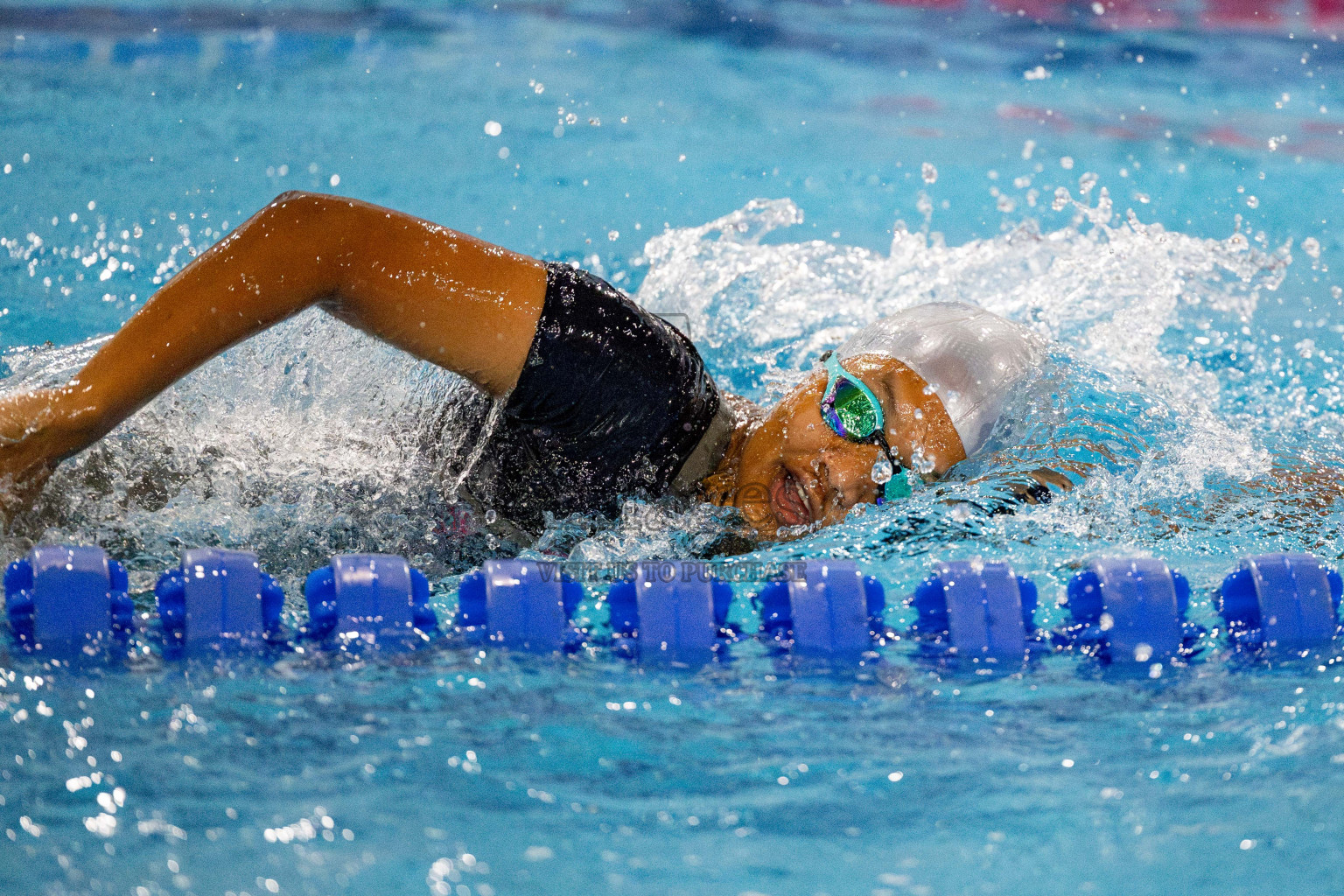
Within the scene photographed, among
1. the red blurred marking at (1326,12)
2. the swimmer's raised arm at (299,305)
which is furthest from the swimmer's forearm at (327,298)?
the red blurred marking at (1326,12)

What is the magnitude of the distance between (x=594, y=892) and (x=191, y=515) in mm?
1051

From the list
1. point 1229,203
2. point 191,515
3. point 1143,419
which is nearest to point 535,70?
point 1229,203

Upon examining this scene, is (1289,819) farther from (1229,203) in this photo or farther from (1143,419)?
(1229,203)

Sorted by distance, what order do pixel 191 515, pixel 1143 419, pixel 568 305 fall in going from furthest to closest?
pixel 1143 419 → pixel 191 515 → pixel 568 305

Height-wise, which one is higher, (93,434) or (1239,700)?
(93,434)

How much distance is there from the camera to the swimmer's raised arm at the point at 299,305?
5.24 ft

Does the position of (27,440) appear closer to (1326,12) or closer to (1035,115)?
(1035,115)

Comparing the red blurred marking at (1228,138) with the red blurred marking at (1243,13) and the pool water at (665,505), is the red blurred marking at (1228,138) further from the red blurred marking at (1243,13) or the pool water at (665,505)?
the red blurred marking at (1243,13)

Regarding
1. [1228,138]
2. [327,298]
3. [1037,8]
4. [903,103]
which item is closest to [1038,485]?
[327,298]

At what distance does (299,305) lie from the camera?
1.66 meters

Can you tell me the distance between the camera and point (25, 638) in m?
1.56

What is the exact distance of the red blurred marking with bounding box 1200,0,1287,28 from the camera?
6070 millimetres

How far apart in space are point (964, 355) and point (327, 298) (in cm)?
102

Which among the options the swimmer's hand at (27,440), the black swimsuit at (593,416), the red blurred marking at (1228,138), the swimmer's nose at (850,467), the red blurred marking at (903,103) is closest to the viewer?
the swimmer's hand at (27,440)
